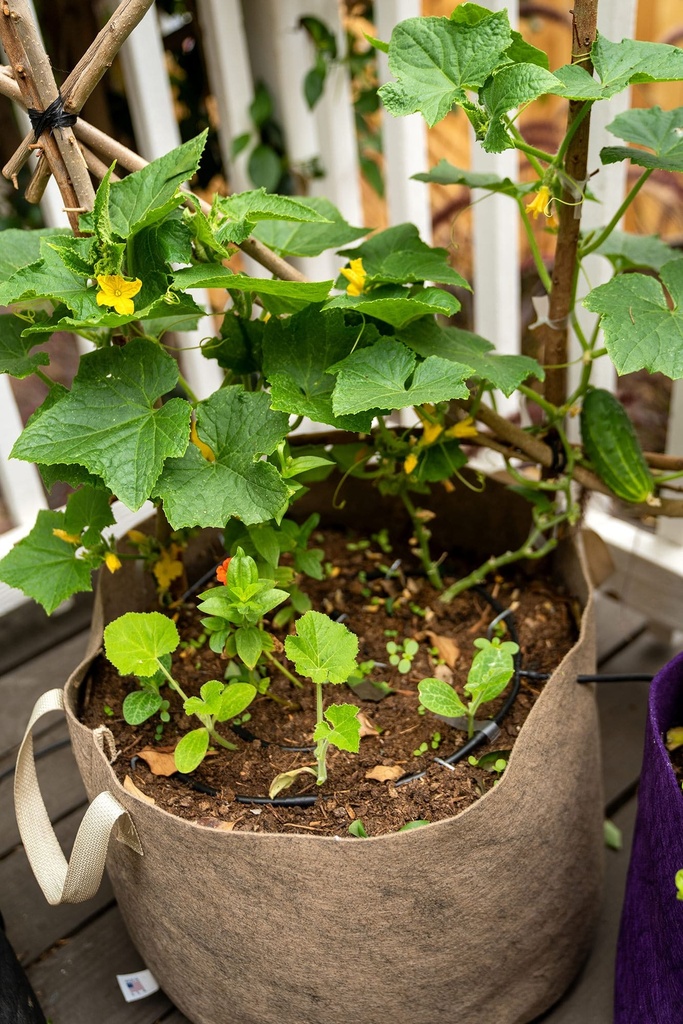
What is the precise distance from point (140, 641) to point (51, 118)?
16.8 inches

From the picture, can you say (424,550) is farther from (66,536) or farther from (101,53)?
(101,53)

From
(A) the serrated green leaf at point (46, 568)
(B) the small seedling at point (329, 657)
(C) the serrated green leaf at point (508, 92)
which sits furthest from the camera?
(A) the serrated green leaf at point (46, 568)

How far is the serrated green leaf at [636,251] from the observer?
926mm

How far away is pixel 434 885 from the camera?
0.69 metres

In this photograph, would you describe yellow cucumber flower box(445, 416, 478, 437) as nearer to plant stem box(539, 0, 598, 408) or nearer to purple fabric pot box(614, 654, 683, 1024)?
plant stem box(539, 0, 598, 408)

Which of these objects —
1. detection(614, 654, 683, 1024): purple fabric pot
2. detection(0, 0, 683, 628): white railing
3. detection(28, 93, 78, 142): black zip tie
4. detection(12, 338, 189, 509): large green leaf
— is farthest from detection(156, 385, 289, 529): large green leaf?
detection(0, 0, 683, 628): white railing

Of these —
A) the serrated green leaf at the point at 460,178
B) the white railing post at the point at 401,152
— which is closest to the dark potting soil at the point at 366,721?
the serrated green leaf at the point at 460,178

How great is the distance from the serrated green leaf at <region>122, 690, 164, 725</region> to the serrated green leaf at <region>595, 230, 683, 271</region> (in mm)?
636

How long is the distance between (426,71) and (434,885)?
0.61 meters

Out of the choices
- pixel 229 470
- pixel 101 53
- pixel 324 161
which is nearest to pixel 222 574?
pixel 229 470

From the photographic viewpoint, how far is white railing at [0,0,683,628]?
4.05 ft

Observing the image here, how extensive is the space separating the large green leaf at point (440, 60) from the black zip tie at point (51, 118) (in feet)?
0.83

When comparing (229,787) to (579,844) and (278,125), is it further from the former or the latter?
(278,125)

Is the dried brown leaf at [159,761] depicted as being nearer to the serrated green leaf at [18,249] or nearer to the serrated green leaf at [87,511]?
the serrated green leaf at [87,511]
